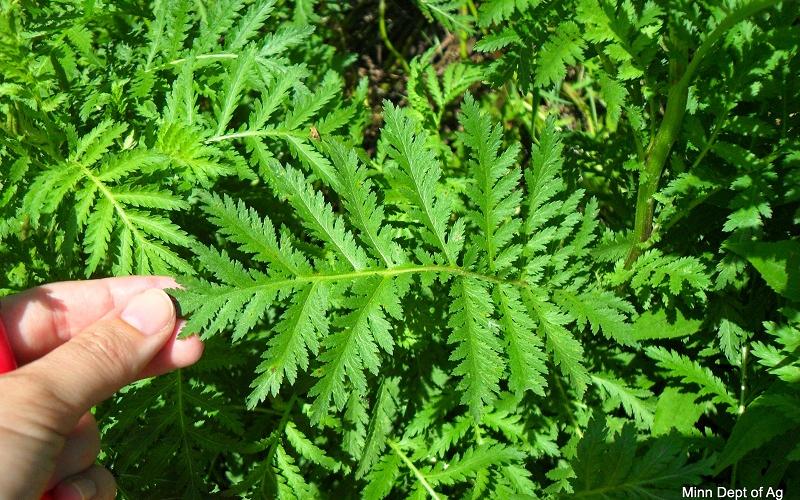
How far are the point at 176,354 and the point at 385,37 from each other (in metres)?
2.87

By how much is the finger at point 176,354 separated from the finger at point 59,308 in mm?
204

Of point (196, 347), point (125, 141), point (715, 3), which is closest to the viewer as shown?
point (715, 3)

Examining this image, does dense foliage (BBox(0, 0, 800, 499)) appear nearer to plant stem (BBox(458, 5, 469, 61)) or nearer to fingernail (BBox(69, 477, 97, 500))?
fingernail (BBox(69, 477, 97, 500))

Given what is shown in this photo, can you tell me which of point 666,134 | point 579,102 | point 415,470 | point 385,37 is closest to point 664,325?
point 666,134

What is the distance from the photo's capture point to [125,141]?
272 centimetres

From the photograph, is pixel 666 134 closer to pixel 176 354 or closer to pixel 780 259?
pixel 780 259

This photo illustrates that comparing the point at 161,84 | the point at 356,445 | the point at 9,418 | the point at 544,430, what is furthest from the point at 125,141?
the point at 544,430

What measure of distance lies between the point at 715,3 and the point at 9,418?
2.33 meters

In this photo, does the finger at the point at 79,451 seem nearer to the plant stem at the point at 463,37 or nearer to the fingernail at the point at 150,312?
the fingernail at the point at 150,312

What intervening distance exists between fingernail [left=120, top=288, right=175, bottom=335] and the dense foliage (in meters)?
0.15

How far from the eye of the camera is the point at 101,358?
2.16 meters

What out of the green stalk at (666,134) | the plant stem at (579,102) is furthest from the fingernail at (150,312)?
the plant stem at (579,102)

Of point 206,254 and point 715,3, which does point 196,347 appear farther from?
point 715,3

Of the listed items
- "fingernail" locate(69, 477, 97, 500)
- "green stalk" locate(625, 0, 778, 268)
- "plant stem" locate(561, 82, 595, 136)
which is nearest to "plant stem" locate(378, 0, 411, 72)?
"plant stem" locate(561, 82, 595, 136)
